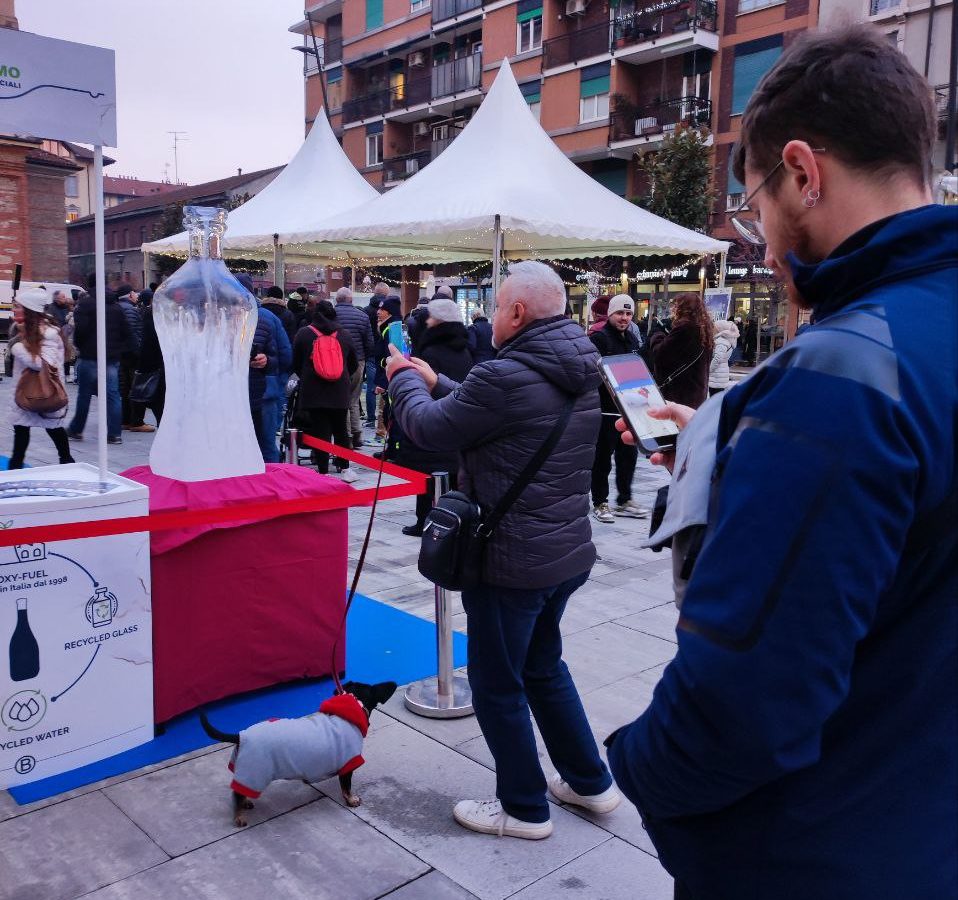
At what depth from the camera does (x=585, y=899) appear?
2.47 metres

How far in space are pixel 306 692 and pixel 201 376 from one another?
147 centimetres

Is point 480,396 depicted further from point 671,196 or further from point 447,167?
point 671,196

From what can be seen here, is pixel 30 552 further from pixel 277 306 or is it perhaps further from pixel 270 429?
pixel 277 306

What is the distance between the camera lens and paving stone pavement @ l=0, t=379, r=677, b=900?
2.48 m

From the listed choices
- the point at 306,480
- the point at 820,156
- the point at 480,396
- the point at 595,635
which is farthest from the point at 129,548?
the point at 820,156

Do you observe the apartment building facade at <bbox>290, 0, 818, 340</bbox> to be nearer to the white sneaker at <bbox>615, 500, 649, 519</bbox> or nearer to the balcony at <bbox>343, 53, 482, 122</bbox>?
the balcony at <bbox>343, 53, 482, 122</bbox>

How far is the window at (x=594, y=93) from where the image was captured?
89.9 ft

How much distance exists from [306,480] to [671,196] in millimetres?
18990

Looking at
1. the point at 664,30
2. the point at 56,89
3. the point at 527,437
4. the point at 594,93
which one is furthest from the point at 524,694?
the point at 594,93

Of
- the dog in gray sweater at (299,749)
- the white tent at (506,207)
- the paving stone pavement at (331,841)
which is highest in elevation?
the white tent at (506,207)

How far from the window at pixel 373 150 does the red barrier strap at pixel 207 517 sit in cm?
3638

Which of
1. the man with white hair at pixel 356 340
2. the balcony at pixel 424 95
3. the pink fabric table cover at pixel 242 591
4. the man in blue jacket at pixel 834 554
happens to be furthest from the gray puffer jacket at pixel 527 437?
the balcony at pixel 424 95

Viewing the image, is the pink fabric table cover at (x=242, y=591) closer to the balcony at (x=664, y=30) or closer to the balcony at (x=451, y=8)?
the balcony at (x=664, y=30)

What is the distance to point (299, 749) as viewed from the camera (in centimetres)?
Result: 276
